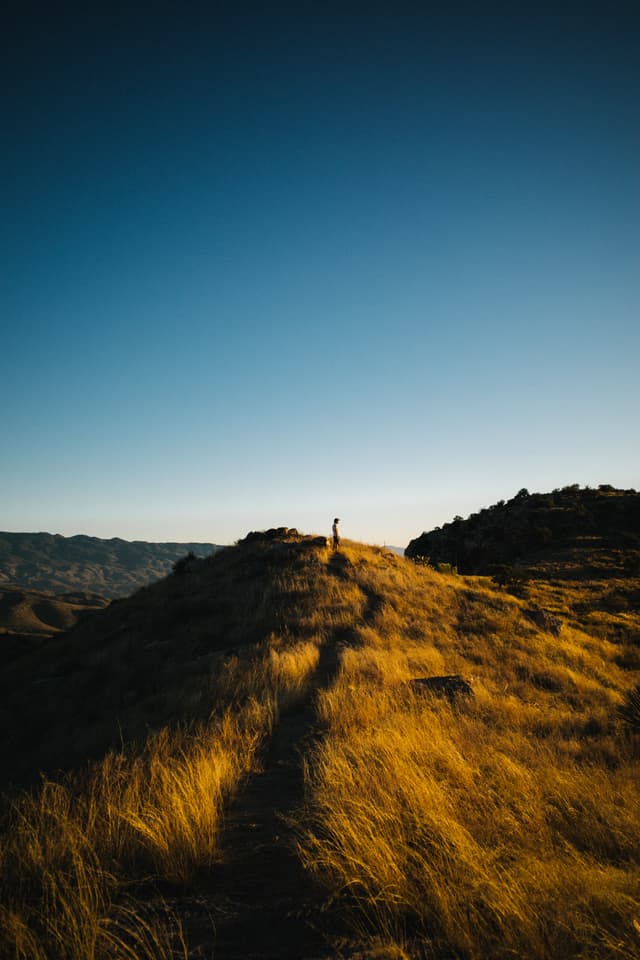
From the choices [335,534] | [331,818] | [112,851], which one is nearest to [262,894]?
[331,818]

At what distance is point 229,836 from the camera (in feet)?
12.6

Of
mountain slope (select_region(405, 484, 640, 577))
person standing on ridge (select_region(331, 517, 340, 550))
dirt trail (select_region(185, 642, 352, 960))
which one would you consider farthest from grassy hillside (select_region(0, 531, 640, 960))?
mountain slope (select_region(405, 484, 640, 577))

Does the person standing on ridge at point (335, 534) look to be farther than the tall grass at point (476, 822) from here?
Yes

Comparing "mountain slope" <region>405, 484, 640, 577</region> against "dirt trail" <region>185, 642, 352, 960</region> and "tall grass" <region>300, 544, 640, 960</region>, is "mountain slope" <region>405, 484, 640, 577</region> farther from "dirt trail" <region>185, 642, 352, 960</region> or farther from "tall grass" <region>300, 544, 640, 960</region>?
"dirt trail" <region>185, 642, 352, 960</region>

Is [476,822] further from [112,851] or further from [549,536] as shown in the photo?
[549,536]

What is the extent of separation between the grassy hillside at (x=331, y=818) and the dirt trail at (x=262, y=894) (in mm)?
16

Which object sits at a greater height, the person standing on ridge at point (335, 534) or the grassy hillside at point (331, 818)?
the person standing on ridge at point (335, 534)

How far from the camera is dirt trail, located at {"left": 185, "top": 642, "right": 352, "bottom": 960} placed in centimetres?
247

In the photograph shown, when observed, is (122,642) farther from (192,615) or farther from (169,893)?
(169,893)

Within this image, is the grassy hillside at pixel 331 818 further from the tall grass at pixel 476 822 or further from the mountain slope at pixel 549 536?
the mountain slope at pixel 549 536

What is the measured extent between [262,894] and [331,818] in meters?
0.74

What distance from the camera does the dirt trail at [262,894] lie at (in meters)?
2.47

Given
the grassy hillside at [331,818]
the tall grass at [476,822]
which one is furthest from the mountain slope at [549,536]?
the tall grass at [476,822]

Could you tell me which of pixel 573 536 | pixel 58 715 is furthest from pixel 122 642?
pixel 573 536
